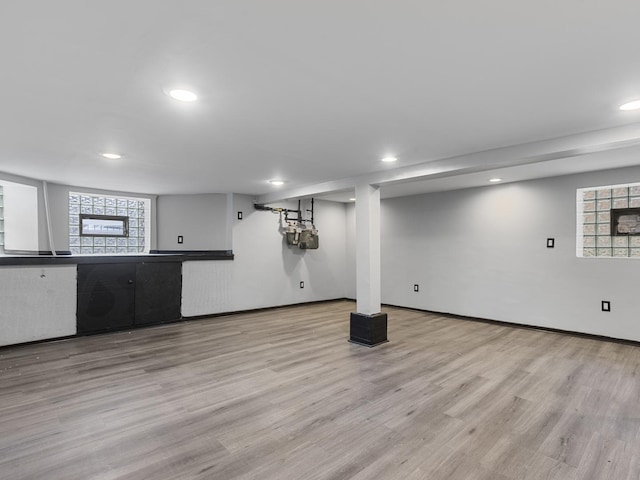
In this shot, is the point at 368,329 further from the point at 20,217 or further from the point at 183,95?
the point at 20,217

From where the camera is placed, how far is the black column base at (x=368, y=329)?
4078 millimetres

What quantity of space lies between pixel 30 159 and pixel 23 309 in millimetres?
1725

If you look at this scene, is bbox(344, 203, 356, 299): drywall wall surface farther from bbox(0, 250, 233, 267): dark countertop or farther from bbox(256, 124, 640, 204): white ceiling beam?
bbox(256, 124, 640, 204): white ceiling beam

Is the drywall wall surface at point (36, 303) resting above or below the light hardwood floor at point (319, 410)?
above

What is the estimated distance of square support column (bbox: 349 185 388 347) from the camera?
4.17 metres

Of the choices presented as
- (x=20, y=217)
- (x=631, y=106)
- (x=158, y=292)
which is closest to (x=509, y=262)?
(x=631, y=106)

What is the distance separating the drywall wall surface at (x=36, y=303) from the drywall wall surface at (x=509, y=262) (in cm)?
512

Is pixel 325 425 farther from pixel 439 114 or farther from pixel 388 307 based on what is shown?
pixel 388 307

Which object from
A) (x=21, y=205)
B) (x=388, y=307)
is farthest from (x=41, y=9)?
(x=388, y=307)

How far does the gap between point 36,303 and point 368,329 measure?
3944 millimetres

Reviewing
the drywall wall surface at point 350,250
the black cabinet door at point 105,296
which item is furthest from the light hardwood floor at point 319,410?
the drywall wall surface at point 350,250

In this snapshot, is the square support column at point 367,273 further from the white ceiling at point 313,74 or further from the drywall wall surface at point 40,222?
the drywall wall surface at point 40,222

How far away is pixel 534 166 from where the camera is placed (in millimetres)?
4078

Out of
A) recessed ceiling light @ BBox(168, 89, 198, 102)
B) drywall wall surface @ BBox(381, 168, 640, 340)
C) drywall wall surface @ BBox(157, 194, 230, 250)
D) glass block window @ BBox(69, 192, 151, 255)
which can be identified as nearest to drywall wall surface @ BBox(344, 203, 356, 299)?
drywall wall surface @ BBox(381, 168, 640, 340)
